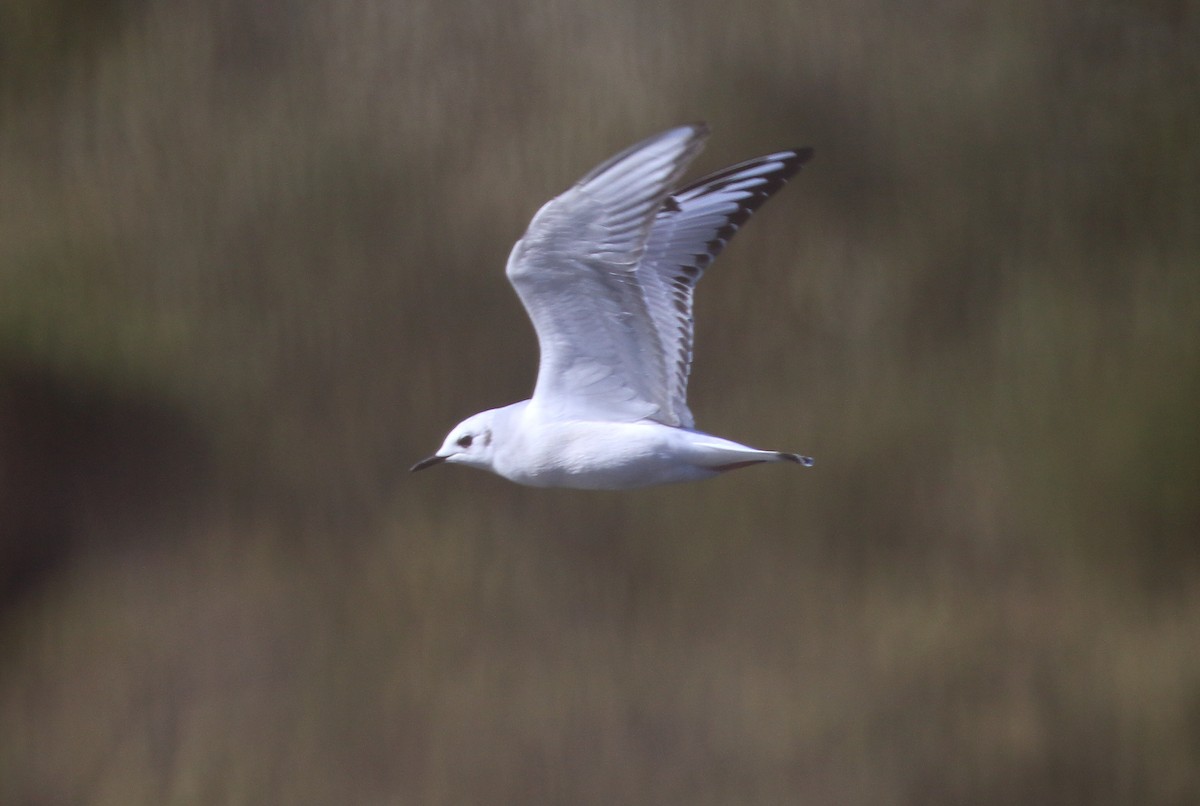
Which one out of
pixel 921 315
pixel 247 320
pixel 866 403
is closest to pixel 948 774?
pixel 866 403

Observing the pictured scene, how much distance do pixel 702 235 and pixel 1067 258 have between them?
0.69 m

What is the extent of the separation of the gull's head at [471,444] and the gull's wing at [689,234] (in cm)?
19

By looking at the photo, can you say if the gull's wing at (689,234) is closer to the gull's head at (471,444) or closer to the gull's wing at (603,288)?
the gull's wing at (603,288)

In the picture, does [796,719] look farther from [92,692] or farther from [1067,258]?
[92,692]

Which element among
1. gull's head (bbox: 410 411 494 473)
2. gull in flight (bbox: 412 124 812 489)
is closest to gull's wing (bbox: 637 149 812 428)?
gull in flight (bbox: 412 124 812 489)

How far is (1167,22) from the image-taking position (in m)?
1.46

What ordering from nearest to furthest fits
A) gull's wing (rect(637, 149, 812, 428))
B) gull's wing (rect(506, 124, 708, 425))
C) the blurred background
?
gull's wing (rect(506, 124, 708, 425)) < gull's wing (rect(637, 149, 812, 428)) < the blurred background

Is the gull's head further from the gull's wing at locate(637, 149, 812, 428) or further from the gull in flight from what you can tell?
the gull's wing at locate(637, 149, 812, 428)

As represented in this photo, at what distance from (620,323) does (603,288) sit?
1.9 inches

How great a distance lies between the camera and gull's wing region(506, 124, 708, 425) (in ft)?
3.06

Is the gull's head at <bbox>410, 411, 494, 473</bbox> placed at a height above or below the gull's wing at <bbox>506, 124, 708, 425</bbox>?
below

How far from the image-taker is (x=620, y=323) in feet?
3.46

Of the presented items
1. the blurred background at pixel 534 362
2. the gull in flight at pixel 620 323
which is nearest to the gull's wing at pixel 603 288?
the gull in flight at pixel 620 323

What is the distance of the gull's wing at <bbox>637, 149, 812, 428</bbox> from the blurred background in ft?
1.03
